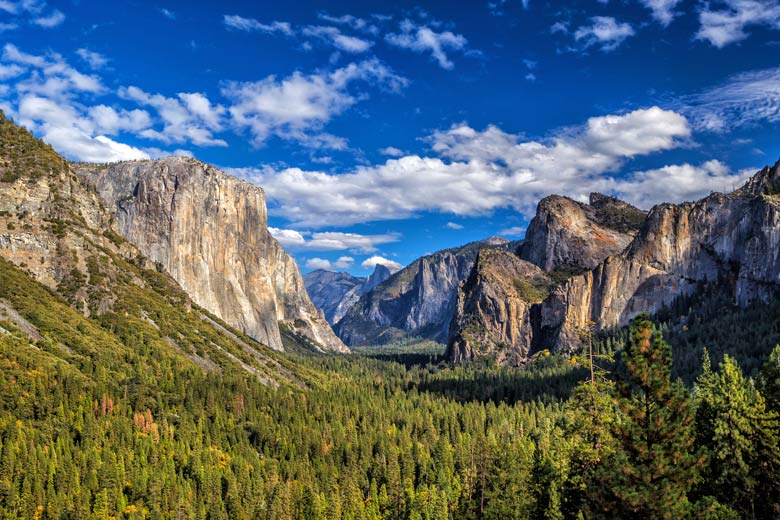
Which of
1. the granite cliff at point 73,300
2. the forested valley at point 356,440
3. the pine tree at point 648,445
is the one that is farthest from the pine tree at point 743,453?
the granite cliff at point 73,300

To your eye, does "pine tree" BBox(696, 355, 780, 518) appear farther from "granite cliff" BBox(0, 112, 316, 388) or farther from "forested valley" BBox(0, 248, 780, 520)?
"granite cliff" BBox(0, 112, 316, 388)

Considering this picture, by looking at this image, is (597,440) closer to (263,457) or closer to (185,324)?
(263,457)

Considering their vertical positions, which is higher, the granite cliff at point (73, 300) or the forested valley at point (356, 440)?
the granite cliff at point (73, 300)

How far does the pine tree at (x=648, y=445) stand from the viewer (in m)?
33.8

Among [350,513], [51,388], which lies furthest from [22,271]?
[350,513]

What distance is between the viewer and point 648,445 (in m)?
35.8

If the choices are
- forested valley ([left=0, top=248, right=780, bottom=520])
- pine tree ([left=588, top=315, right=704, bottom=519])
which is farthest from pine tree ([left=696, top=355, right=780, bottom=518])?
pine tree ([left=588, top=315, right=704, bottom=519])

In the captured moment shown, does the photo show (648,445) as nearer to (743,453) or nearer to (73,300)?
(743,453)

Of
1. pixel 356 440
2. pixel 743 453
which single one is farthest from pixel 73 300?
pixel 743 453

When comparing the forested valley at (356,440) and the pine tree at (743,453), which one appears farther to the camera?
the pine tree at (743,453)

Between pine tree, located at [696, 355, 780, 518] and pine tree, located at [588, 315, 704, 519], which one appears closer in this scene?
pine tree, located at [588, 315, 704, 519]

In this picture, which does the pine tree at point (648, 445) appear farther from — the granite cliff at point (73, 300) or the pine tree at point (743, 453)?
the granite cliff at point (73, 300)

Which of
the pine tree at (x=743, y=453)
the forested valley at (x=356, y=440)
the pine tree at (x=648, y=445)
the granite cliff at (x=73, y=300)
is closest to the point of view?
the pine tree at (x=648, y=445)

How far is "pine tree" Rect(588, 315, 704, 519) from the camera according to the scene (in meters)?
33.8
